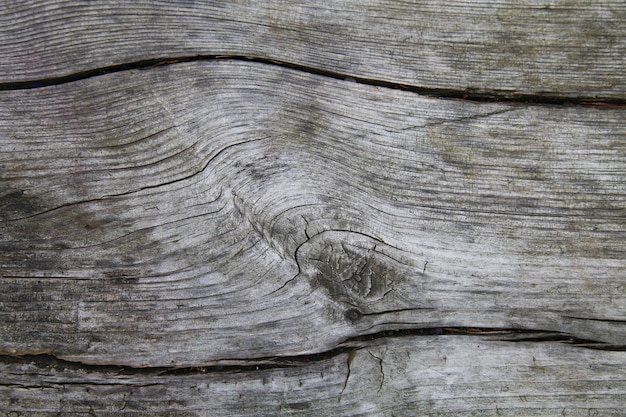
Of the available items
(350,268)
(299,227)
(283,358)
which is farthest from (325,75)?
(283,358)

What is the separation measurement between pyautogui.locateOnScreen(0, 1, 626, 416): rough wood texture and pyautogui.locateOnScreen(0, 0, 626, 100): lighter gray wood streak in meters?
0.01

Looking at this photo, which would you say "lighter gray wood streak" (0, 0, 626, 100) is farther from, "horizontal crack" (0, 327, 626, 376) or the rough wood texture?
"horizontal crack" (0, 327, 626, 376)

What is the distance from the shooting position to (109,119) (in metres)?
1.55

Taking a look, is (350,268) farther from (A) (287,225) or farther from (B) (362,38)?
(B) (362,38)

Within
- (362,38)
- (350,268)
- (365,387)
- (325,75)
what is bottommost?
(365,387)

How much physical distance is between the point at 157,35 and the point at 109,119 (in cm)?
34

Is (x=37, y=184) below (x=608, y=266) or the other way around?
below

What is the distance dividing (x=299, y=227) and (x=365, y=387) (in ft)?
1.89

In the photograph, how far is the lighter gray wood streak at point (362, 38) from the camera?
1.58 meters

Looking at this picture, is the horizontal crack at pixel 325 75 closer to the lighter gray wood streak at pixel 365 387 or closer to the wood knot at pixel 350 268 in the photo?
the wood knot at pixel 350 268

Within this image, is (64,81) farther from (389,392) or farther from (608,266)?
(608,266)

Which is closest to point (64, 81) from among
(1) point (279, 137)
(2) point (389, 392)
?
(1) point (279, 137)

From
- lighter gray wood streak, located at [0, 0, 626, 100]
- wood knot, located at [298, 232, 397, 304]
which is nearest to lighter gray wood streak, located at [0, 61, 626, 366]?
wood knot, located at [298, 232, 397, 304]

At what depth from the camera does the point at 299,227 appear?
59.2 inches
